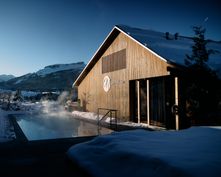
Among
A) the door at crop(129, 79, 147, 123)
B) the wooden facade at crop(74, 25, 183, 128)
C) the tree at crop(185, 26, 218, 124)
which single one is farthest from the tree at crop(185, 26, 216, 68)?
the door at crop(129, 79, 147, 123)

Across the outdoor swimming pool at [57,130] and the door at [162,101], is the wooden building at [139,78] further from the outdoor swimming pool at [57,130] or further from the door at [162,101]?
the outdoor swimming pool at [57,130]

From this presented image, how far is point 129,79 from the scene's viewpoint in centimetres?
1414

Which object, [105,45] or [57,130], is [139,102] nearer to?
[57,130]

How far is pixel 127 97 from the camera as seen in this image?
566 inches

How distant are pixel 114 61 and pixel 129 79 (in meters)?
2.27

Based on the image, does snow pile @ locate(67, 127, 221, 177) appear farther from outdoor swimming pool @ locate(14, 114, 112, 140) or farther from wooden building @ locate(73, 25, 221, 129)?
wooden building @ locate(73, 25, 221, 129)

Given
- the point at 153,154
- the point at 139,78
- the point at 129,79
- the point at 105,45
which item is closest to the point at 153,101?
the point at 139,78

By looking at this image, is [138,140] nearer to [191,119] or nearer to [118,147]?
[118,147]

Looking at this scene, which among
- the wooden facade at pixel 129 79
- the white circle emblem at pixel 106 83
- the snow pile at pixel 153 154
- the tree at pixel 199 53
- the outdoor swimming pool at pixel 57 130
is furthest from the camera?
the white circle emblem at pixel 106 83

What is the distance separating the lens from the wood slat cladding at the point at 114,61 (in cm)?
1497

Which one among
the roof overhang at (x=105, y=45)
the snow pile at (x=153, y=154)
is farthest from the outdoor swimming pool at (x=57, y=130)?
the roof overhang at (x=105, y=45)

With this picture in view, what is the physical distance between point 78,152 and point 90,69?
1414cm

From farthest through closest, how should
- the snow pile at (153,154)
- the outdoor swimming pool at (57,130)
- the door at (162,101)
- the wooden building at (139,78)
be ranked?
the door at (162,101) < the wooden building at (139,78) < the outdoor swimming pool at (57,130) < the snow pile at (153,154)

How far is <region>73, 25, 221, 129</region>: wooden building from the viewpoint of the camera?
37.7 ft
